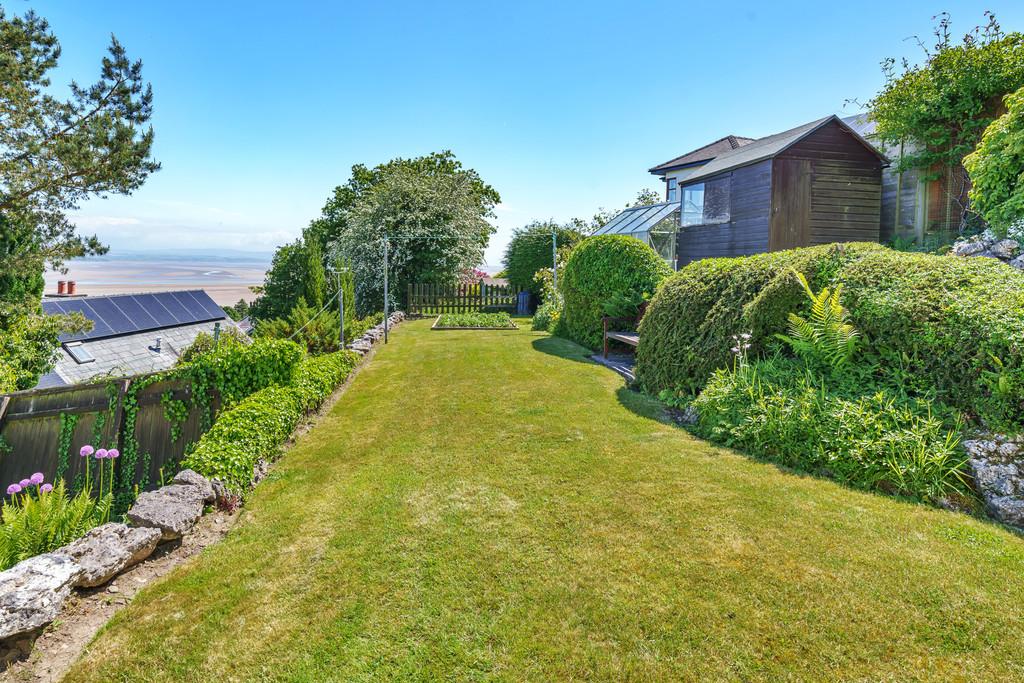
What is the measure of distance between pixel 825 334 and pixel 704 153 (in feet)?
72.4

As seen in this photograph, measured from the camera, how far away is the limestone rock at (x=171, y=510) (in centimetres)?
334

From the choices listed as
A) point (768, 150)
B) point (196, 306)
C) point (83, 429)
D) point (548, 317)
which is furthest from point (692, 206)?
point (196, 306)

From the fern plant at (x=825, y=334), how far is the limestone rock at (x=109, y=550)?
5.91 meters

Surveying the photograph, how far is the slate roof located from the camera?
12509 millimetres

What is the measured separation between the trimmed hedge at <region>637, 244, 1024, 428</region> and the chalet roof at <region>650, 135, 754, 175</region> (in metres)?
19.1

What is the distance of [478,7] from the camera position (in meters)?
10.2

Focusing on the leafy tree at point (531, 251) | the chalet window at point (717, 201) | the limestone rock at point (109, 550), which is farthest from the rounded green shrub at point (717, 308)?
the leafy tree at point (531, 251)

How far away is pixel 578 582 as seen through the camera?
2727 mm

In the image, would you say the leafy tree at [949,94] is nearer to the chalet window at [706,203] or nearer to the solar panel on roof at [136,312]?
the chalet window at [706,203]

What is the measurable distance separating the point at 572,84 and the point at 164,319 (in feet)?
51.6

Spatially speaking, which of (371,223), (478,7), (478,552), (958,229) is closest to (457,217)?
(371,223)

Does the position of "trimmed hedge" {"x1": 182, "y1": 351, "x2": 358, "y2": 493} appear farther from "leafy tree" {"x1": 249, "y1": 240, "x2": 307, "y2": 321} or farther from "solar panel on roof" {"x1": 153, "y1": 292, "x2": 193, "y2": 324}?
"solar panel on roof" {"x1": 153, "y1": 292, "x2": 193, "y2": 324}

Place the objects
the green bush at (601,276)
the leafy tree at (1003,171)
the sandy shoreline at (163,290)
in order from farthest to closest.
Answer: the sandy shoreline at (163,290)
the green bush at (601,276)
the leafy tree at (1003,171)

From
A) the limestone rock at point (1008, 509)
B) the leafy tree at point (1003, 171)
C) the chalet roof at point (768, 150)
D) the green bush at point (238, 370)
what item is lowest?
the limestone rock at point (1008, 509)
